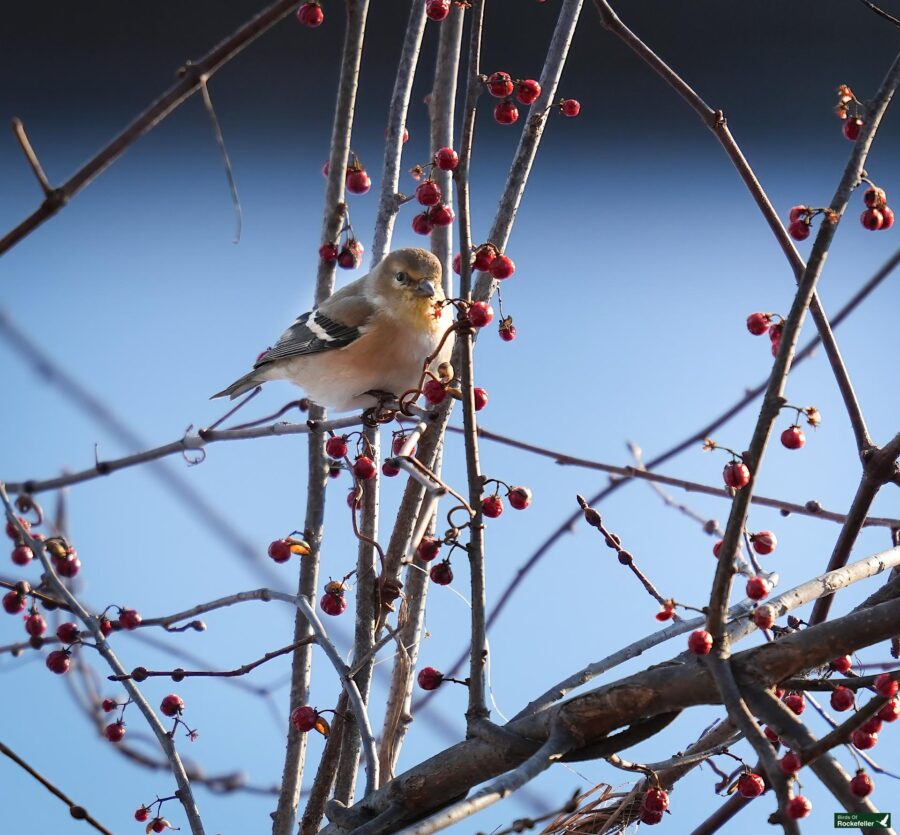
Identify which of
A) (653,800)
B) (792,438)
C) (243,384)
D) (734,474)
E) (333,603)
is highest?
(243,384)

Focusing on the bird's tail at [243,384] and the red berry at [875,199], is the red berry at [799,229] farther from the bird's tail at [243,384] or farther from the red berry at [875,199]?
the bird's tail at [243,384]

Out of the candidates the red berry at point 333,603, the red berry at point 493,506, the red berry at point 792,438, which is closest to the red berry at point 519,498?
the red berry at point 493,506

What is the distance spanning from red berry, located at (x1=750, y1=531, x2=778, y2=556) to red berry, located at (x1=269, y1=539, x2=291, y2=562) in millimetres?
560

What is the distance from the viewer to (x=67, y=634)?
1.25 meters

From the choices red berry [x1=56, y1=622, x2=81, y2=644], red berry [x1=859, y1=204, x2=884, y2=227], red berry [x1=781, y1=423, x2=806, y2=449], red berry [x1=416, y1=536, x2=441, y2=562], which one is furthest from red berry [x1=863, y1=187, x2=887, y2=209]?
red berry [x1=56, y1=622, x2=81, y2=644]

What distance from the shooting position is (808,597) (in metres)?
0.91

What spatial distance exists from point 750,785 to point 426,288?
3.09 ft

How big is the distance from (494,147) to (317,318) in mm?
927

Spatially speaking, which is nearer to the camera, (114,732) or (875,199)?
(875,199)

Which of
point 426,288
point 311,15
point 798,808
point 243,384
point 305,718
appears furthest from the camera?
point 243,384

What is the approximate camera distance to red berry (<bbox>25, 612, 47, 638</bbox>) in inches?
51.6

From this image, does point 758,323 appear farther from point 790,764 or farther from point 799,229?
point 790,764

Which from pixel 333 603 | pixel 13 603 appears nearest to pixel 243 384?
pixel 13 603

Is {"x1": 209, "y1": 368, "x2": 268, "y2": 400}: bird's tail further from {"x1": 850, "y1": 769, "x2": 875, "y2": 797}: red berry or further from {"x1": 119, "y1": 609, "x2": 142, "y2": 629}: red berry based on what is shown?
{"x1": 850, "y1": 769, "x2": 875, "y2": 797}: red berry
